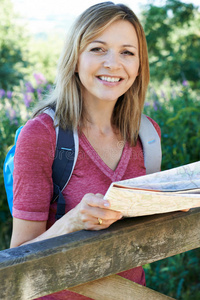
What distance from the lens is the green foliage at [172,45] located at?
16.1 metres

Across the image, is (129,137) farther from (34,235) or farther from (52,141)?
(34,235)

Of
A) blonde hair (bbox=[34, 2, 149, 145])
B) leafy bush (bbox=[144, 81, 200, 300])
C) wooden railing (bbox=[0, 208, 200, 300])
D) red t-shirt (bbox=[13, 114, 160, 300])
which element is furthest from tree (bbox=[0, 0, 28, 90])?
wooden railing (bbox=[0, 208, 200, 300])

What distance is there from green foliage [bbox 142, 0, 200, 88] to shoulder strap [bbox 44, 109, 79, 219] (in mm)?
14349

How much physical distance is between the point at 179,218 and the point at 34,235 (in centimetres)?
53

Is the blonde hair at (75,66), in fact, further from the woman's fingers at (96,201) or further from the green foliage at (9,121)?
the green foliage at (9,121)

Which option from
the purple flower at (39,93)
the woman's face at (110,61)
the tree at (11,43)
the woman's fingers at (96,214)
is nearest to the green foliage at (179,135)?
the purple flower at (39,93)

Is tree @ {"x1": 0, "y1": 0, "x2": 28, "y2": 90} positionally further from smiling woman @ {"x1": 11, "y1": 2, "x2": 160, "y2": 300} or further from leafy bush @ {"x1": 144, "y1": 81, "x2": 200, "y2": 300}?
smiling woman @ {"x1": 11, "y1": 2, "x2": 160, "y2": 300}

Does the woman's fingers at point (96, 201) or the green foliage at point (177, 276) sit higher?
the woman's fingers at point (96, 201)

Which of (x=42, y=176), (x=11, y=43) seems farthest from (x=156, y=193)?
(x=11, y=43)

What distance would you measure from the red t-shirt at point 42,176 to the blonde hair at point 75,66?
0.12 metres

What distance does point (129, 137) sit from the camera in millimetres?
1788

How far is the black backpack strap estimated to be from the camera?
145cm

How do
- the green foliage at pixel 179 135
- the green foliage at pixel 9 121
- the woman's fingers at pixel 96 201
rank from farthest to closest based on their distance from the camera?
the green foliage at pixel 9 121 → the green foliage at pixel 179 135 → the woman's fingers at pixel 96 201

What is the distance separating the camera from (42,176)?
1.39 m
